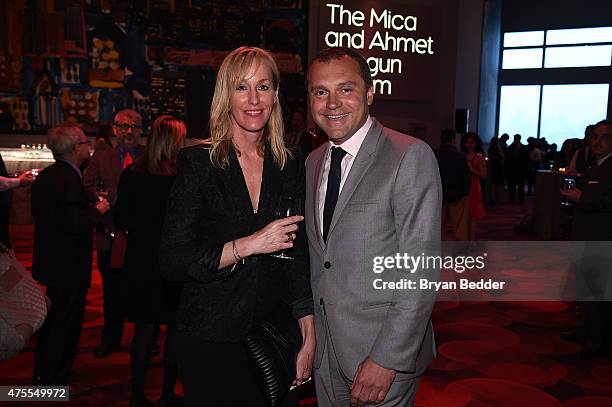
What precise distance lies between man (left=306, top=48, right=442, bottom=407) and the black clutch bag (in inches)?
6.9

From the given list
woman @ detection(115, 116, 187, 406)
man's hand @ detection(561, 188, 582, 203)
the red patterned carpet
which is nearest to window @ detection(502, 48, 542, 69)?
the red patterned carpet

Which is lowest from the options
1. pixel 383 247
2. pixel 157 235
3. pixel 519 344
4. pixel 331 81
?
pixel 519 344

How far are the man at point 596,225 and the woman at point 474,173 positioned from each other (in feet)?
4.91

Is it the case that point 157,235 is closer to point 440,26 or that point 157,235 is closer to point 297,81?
point 297,81

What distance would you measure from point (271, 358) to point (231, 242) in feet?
1.31

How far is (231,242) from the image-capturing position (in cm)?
168

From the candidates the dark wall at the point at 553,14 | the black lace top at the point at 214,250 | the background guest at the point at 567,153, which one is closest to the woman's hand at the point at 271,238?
the black lace top at the point at 214,250

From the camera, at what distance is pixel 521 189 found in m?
13.8

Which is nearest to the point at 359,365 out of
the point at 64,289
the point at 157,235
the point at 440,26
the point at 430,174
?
the point at 430,174

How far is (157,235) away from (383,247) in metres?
1.76

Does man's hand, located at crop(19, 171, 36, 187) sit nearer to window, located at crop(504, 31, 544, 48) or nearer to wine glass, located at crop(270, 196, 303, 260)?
wine glass, located at crop(270, 196, 303, 260)

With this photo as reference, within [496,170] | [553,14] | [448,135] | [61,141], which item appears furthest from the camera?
[553,14]

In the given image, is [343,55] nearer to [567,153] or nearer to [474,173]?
[474,173]

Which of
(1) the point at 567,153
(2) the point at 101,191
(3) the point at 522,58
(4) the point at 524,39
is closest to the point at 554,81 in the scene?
(3) the point at 522,58
